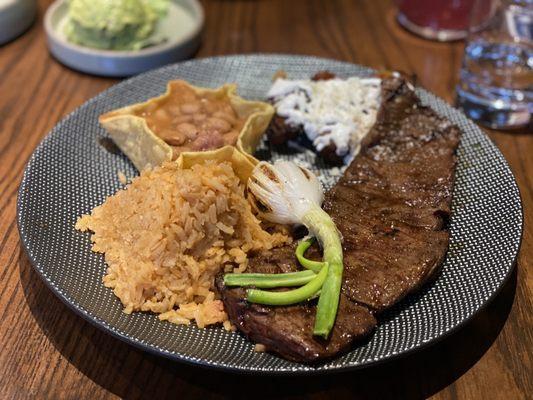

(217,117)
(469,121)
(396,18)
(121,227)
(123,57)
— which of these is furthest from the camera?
(396,18)

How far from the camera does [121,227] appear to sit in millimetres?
2586

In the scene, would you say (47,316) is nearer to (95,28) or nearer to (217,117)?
(217,117)

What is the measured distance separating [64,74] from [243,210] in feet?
7.10

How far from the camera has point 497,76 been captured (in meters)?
3.79

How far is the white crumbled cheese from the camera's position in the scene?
321 cm

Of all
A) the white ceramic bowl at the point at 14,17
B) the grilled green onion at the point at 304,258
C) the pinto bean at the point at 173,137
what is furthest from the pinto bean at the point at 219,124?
the white ceramic bowl at the point at 14,17

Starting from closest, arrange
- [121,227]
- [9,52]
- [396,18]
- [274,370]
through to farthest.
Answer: [274,370]
[121,227]
[9,52]
[396,18]

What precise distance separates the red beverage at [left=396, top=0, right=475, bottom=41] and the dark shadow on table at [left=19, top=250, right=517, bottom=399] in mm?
2758

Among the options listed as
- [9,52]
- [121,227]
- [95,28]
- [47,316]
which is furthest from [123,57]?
[47,316]

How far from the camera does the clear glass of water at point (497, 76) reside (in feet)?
12.1

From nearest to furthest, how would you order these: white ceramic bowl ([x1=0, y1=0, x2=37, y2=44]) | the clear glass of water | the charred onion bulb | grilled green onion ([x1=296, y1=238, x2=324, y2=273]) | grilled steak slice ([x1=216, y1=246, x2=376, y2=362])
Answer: grilled steak slice ([x1=216, y1=246, x2=376, y2=362])
the charred onion bulb
grilled green onion ([x1=296, y1=238, x2=324, y2=273])
the clear glass of water
white ceramic bowl ([x1=0, y1=0, x2=37, y2=44])

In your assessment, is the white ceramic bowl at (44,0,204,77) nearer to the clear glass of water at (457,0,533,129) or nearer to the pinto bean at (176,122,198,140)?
the pinto bean at (176,122,198,140)

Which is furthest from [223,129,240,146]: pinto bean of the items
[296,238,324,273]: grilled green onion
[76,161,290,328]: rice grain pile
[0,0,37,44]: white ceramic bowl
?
[0,0,37,44]: white ceramic bowl

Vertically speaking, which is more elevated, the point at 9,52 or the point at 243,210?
the point at 243,210
